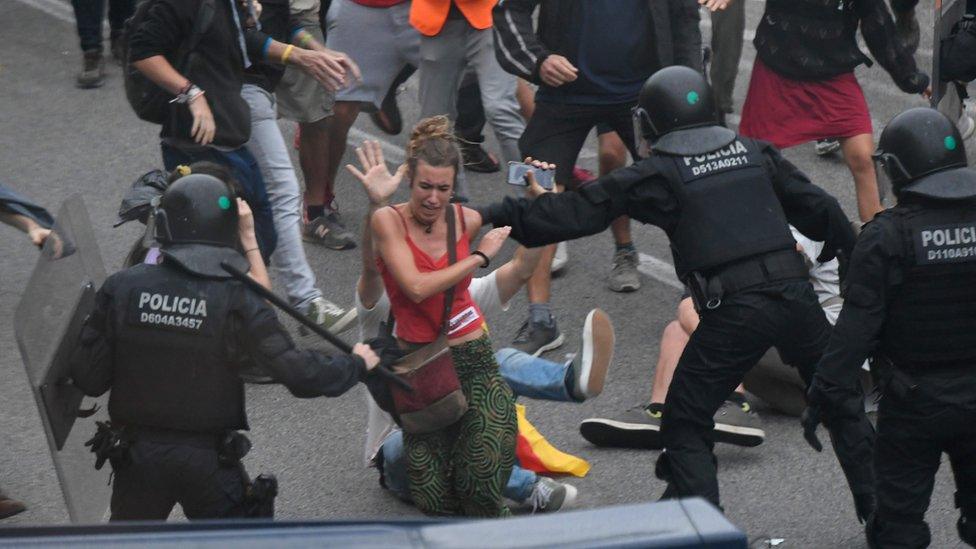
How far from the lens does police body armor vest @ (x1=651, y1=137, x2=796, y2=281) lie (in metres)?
5.09

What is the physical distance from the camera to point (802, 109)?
754cm

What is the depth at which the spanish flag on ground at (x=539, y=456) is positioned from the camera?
588 cm

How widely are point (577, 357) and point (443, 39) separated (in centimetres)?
293

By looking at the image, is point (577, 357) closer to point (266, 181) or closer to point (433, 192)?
point (433, 192)

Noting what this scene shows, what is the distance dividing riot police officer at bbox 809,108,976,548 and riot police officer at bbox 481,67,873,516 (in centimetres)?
32

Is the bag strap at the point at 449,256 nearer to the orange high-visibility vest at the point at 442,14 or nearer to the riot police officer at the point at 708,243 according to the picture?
the riot police officer at the point at 708,243

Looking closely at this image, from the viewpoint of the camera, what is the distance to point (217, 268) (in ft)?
14.5

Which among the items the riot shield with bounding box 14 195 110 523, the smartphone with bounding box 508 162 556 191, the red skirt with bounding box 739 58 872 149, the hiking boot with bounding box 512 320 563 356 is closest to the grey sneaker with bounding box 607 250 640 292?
the hiking boot with bounding box 512 320 563 356

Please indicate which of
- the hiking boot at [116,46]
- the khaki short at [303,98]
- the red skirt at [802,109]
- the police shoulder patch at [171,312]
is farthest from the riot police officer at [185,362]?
the hiking boot at [116,46]

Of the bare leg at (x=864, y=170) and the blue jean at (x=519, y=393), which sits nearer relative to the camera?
the blue jean at (x=519, y=393)

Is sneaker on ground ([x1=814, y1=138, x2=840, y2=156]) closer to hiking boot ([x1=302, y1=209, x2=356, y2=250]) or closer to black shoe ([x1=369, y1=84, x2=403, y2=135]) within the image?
black shoe ([x1=369, y1=84, x2=403, y2=135])

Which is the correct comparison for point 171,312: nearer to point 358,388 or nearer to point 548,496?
point 548,496

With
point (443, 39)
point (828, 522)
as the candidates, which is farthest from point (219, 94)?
point (828, 522)

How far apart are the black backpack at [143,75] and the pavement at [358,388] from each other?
1.26 metres
